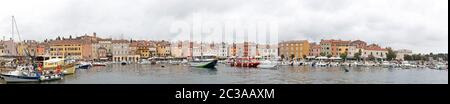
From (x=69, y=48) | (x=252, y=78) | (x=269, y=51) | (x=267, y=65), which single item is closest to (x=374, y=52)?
(x=269, y=51)

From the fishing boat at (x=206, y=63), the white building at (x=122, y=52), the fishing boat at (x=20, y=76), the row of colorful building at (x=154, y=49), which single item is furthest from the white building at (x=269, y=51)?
the fishing boat at (x=20, y=76)

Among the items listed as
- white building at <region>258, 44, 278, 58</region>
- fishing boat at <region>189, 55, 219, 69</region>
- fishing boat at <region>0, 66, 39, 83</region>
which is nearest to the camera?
fishing boat at <region>0, 66, 39, 83</region>

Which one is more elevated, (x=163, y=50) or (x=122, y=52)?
(x=163, y=50)

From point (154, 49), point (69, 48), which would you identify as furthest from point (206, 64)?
point (154, 49)

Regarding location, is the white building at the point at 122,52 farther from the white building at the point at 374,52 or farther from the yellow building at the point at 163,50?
the white building at the point at 374,52

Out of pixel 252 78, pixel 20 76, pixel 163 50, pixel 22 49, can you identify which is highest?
pixel 22 49

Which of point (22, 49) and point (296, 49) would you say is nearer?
point (22, 49)

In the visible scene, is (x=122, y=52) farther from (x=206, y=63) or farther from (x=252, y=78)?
(x=252, y=78)

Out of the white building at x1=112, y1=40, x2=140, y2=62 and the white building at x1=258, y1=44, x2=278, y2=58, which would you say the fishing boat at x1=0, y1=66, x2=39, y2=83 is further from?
the white building at x1=112, y1=40, x2=140, y2=62

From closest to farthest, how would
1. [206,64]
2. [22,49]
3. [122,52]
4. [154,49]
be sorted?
[22,49] < [206,64] < [122,52] < [154,49]

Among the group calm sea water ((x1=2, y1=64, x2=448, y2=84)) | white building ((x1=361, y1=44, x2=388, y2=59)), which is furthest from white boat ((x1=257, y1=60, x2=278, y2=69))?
white building ((x1=361, y1=44, x2=388, y2=59))

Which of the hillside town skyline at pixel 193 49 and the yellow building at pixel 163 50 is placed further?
the yellow building at pixel 163 50

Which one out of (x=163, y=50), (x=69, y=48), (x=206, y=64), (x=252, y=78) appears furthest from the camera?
(x=163, y=50)
